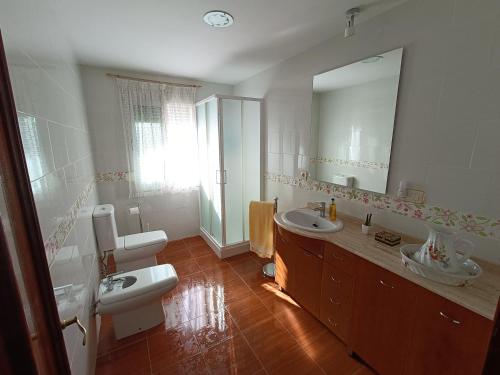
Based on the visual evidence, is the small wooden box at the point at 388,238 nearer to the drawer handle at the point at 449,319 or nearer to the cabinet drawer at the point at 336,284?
the cabinet drawer at the point at 336,284

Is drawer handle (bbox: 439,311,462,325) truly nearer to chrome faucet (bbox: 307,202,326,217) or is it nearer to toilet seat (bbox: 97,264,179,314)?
chrome faucet (bbox: 307,202,326,217)

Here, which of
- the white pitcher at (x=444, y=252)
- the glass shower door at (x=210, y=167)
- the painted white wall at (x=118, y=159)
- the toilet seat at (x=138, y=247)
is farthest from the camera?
the glass shower door at (x=210, y=167)

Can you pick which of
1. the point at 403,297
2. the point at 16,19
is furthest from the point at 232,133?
the point at 403,297

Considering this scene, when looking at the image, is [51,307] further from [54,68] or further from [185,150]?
[185,150]

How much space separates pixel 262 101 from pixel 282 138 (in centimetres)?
62

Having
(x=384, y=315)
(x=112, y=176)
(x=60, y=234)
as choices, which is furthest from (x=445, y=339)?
(x=112, y=176)

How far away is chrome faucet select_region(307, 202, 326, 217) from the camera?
2.06 metres

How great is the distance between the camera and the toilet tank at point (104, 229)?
6.64 feet

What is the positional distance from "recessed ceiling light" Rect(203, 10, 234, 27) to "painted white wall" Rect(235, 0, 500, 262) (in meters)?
0.96

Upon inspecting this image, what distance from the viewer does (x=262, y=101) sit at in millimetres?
2859

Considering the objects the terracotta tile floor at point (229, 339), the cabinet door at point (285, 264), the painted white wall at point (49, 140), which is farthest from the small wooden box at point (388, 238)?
the painted white wall at point (49, 140)

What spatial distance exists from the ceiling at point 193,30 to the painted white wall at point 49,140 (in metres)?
0.35

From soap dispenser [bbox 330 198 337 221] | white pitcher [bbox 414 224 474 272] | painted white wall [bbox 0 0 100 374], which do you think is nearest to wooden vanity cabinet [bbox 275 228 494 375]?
white pitcher [bbox 414 224 474 272]

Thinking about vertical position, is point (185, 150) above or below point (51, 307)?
above
